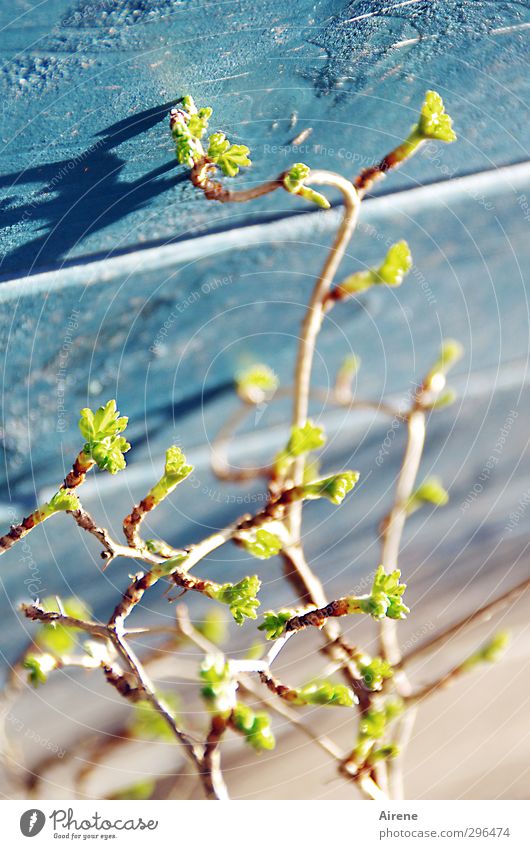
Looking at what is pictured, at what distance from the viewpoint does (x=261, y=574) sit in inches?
26.0

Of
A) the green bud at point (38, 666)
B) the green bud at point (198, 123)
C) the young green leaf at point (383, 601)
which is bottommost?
the young green leaf at point (383, 601)

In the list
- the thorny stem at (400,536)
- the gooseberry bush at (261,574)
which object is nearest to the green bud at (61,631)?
the gooseberry bush at (261,574)

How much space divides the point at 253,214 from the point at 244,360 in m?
0.11

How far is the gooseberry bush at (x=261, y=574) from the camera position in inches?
16.3

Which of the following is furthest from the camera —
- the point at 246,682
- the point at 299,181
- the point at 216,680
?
the point at 246,682

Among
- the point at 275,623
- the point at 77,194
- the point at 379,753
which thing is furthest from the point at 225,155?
the point at 379,753

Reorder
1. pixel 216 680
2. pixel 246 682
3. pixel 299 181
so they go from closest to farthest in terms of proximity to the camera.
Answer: pixel 216 680 < pixel 299 181 < pixel 246 682

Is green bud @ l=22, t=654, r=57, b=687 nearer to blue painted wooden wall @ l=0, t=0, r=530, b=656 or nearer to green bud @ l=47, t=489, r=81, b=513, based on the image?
green bud @ l=47, t=489, r=81, b=513

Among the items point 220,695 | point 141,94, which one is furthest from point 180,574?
point 141,94

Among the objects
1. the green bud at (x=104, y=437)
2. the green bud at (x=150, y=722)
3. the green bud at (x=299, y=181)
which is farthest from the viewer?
the green bud at (x=150, y=722)

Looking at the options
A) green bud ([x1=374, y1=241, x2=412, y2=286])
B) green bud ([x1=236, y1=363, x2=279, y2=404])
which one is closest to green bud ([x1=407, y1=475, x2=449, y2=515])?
green bud ([x1=236, y1=363, x2=279, y2=404])

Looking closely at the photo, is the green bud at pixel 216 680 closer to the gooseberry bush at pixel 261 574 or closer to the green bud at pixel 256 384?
the gooseberry bush at pixel 261 574
